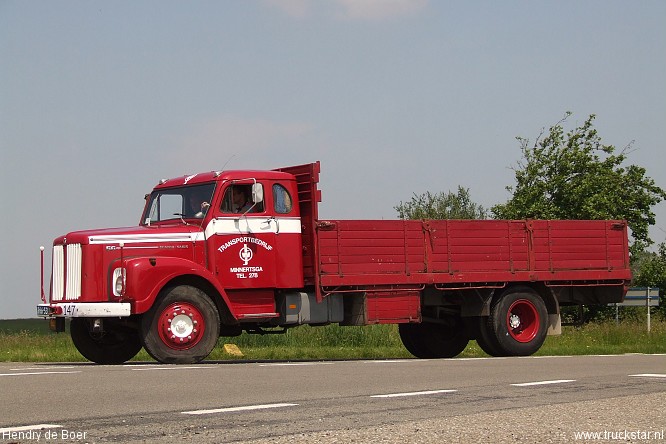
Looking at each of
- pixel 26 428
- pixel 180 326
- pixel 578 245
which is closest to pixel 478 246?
pixel 578 245

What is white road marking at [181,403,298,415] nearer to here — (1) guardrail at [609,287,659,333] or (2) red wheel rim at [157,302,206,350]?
(2) red wheel rim at [157,302,206,350]

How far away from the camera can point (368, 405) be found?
9.81 meters

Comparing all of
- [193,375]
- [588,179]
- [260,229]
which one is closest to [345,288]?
[260,229]

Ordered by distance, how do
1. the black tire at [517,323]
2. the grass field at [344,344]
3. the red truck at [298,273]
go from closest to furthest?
the red truck at [298,273], the black tire at [517,323], the grass field at [344,344]

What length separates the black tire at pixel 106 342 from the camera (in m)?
18.2

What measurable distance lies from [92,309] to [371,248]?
15.0 feet

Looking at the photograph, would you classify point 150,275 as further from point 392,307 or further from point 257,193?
point 392,307

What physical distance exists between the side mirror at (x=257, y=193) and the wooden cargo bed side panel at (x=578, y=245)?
5.04m

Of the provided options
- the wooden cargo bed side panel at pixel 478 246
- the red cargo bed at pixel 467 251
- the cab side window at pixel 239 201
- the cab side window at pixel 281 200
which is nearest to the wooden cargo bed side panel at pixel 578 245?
the red cargo bed at pixel 467 251

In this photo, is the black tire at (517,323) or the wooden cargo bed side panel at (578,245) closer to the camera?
the black tire at (517,323)

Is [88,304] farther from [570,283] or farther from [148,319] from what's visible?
[570,283]

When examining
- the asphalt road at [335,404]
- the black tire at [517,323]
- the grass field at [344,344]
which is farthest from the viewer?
the grass field at [344,344]

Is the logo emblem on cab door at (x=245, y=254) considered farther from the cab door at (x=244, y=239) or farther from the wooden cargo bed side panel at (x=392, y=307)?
the wooden cargo bed side panel at (x=392, y=307)

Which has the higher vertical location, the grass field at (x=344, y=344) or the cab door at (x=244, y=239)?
the cab door at (x=244, y=239)
